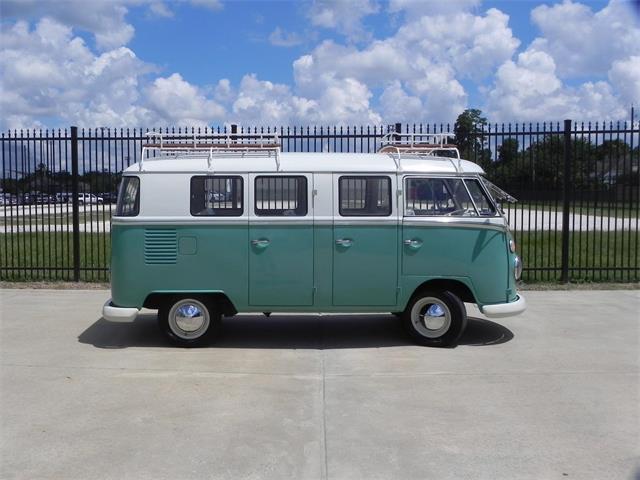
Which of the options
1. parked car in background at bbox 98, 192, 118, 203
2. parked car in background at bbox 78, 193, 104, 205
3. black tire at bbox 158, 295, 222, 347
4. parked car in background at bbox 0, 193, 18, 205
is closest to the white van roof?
black tire at bbox 158, 295, 222, 347

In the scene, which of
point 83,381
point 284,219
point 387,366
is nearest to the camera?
point 83,381

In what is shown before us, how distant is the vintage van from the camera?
715 cm

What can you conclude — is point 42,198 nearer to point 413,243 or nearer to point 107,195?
point 107,195

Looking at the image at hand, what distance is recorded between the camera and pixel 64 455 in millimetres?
4453

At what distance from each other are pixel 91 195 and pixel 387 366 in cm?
714

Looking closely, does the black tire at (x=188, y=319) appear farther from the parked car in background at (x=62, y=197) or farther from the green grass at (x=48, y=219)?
the parked car in background at (x=62, y=197)

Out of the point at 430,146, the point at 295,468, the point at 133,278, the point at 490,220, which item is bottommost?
the point at 295,468

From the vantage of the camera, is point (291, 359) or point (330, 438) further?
point (291, 359)

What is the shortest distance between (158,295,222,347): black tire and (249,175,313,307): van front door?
564mm

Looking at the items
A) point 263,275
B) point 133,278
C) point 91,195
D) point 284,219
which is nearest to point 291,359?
point 263,275

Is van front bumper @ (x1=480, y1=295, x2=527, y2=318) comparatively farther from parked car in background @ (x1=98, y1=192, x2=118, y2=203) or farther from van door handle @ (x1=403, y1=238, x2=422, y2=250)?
parked car in background @ (x1=98, y1=192, x2=118, y2=203)

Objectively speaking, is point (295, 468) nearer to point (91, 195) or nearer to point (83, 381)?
point (83, 381)

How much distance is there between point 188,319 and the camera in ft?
24.0

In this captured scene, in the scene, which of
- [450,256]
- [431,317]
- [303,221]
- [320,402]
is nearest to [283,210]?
[303,221]
